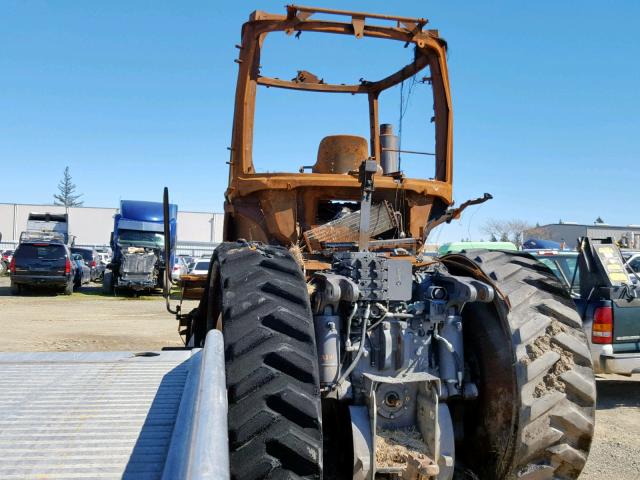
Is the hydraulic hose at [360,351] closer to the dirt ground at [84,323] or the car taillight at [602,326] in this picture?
the car taillight at [602,326]

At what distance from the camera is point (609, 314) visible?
7.89 meters

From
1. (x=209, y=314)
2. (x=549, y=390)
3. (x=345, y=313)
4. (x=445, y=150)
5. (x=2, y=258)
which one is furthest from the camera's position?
(x=2, y=258)

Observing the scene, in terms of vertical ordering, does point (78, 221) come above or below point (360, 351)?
above

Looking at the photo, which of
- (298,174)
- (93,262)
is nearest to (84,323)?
(298,174)

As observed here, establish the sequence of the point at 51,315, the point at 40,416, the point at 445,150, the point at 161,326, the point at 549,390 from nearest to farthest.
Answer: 1. the point at 40,416
2. the point at 549,390
3. the point at 445,150
4. the point at 161,326
5. the point at 51,315

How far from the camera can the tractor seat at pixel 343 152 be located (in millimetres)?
5465

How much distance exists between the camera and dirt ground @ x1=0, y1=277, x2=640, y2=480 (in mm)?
6134

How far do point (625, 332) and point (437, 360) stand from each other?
4842mm

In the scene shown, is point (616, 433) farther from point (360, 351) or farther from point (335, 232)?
point (360, 351)

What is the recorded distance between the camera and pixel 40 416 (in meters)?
2.45

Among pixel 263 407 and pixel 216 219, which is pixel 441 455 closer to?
pixel 263 407

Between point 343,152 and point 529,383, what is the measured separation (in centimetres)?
253

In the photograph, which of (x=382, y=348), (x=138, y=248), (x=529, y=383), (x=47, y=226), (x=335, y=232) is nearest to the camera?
(x=529, y=383)

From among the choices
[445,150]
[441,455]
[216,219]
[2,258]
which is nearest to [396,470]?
[441,455]
